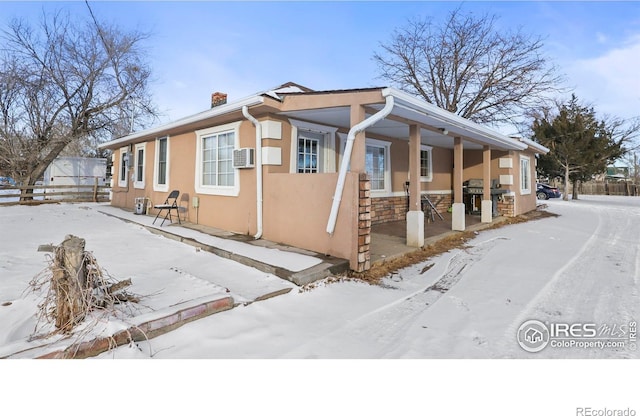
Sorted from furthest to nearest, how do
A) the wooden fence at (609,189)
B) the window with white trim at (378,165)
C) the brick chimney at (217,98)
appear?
the wooden fence at (609,189) → the brick chimney at (217,98) → the window with white trim at (378,165)

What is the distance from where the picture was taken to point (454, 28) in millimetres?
15945

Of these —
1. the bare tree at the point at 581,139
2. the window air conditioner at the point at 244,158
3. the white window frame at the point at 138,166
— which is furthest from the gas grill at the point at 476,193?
the bare tree at the point at 581,139

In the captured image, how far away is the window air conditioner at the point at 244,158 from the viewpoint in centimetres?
534

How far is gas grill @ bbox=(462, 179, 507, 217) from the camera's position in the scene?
9.03 m

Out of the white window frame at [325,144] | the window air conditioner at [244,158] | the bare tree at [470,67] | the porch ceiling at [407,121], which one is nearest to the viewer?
the porch ceiling at [407,121]

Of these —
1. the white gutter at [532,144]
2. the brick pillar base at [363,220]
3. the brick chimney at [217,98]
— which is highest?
the brick chimney at [217,98]

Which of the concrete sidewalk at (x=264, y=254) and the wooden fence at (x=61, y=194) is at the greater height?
the wooden fence at (x=61, y=194)

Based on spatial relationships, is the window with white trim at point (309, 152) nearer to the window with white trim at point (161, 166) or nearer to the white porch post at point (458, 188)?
the white porch post at point (458, 188)

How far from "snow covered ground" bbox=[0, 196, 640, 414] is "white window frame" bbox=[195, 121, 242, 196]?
147 centimetres

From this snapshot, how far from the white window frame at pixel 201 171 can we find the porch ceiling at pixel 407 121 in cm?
127

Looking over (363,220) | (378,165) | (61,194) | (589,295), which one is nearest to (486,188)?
(378,165)

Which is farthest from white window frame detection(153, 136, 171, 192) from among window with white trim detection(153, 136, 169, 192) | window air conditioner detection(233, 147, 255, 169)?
window air conditioner detection(233, 147, 255, 169)
